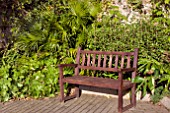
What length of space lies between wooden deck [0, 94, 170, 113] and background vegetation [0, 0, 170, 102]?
29 cm

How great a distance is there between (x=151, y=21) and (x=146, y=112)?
207 cm

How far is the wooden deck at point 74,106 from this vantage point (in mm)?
4774

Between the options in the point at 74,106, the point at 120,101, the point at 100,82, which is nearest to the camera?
the point at 120,101

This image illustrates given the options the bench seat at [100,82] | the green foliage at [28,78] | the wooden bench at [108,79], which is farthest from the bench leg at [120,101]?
the green foliage at [28,78]

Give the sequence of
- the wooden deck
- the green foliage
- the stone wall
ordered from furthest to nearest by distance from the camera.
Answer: the stone wall < the green foliage < the wooden deck

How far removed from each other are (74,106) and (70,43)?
1.70 meters

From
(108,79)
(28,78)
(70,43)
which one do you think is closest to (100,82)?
(108,79)

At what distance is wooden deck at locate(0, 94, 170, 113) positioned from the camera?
4774 millimetres

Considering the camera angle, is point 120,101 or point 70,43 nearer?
point 120,101

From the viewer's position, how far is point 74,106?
16.5 feet

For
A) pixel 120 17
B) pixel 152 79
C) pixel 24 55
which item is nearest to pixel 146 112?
pixel 152 79

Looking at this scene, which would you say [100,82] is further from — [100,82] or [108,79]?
[108,79]

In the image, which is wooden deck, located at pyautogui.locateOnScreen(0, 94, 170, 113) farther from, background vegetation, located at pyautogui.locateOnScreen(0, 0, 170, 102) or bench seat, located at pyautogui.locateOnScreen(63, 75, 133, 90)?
bench seat, located at pyautogui.locateOnScreen(63, 75, 133, 90)

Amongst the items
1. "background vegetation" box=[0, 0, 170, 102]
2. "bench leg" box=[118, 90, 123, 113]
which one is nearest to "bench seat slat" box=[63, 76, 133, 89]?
"bench leg" box=[118, 90, 123, 113]
